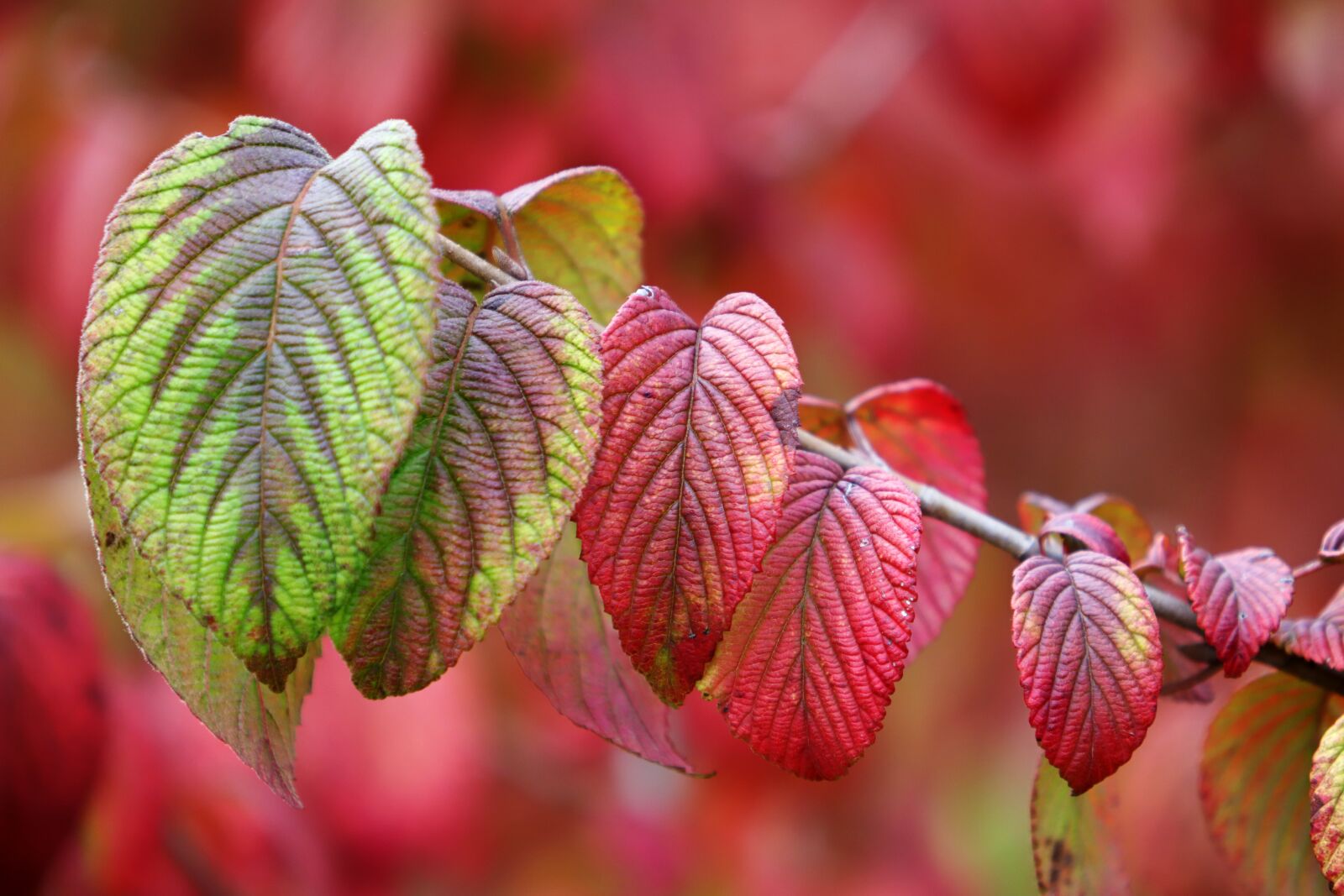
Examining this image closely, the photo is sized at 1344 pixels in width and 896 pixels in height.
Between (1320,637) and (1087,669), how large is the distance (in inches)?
5.4

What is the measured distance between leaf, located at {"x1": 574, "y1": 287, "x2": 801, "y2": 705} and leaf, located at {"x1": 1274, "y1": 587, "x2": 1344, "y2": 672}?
0.23 m

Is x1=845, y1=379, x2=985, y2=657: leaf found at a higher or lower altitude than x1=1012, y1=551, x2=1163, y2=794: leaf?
higher

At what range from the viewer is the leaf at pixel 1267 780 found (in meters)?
0.55

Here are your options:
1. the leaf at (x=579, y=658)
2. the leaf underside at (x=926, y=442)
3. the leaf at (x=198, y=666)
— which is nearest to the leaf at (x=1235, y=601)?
the leaf underside at (x=926, y=442)

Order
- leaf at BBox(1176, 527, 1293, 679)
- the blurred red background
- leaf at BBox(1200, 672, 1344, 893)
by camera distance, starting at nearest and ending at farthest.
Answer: leaf at BBox(1176, 527, 1293, 679) → leaf at BBox(1200, 672, 1344, 893) → the blurred red background

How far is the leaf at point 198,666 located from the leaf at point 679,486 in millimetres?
123

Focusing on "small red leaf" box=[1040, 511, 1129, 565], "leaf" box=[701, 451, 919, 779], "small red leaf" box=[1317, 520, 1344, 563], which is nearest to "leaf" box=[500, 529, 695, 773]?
"leaf" box=[701, 451, 919, 779]

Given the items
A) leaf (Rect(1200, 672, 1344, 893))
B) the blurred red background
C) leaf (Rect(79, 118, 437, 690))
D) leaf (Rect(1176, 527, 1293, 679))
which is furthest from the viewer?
the blurred red background

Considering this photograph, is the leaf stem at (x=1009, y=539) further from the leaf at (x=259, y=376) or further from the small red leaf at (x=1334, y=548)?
the leaf at (x=259, y=376)

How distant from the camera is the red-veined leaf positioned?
57cm

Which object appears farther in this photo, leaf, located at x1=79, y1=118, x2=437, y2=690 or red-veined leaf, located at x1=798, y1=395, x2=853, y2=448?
red-veined leaf, located at x1=798, y1=395, x2=853, y2=448

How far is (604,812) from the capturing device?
2.38m

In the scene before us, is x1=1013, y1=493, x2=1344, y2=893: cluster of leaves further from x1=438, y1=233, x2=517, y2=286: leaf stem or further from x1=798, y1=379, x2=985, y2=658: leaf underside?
x1=438, y1=233, x2=517, y2=286: leaf stem

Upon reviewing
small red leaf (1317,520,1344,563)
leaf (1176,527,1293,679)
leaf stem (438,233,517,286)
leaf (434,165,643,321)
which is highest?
leaf (434,165,643,321)
